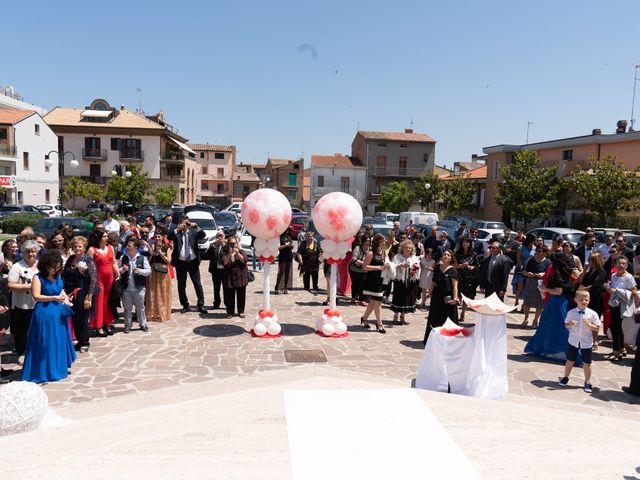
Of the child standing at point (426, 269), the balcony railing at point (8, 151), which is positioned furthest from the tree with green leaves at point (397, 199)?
the child standing at point (426, 269)

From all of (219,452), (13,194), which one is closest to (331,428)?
(219,452)

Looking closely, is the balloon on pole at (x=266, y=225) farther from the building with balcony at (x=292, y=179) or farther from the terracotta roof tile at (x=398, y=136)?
the building with balcony at (x=292, y=179)

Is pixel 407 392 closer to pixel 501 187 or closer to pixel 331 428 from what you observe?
pixel 331 428

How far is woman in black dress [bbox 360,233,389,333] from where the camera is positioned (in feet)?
30.5

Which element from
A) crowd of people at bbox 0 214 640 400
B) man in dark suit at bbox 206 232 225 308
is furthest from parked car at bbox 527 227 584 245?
man in dark suit at bbox 206 232 225 308

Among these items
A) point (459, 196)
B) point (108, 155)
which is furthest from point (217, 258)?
point (108, 155)

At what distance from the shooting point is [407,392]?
610 cm

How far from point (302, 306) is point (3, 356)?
19.7 feet

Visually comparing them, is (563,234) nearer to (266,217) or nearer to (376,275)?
(376,275)

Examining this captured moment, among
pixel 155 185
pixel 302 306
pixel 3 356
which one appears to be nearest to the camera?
pixel 3 356

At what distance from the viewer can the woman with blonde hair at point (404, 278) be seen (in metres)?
9.56

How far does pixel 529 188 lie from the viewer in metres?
→ 31.6

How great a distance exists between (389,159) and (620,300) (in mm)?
53023

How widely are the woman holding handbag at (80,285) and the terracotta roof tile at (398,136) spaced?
177 ft
